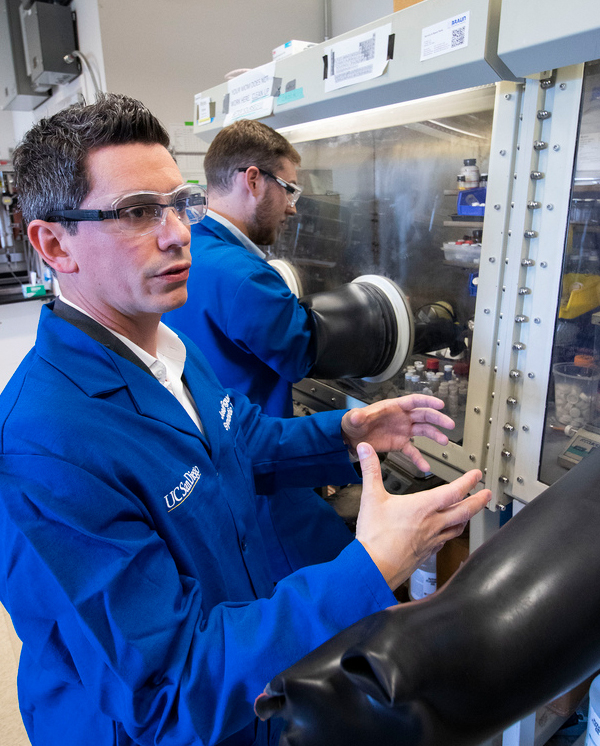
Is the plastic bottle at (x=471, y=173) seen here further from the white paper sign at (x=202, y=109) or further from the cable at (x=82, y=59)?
the cable at (x=82, y=59)

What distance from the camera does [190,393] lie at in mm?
984

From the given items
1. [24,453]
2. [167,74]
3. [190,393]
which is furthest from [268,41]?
[24,453]

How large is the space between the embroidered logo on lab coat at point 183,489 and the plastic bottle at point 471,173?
83 cm

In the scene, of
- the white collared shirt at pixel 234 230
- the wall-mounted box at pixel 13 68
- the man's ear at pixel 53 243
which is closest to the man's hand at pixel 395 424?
the man's ear at pixel 53 243

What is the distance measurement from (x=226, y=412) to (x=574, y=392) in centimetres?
68

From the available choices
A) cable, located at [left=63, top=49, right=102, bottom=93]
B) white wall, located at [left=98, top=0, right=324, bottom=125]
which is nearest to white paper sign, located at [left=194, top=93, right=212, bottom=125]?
white wall, located at [left=98, top=0, right=324, bottom=125]

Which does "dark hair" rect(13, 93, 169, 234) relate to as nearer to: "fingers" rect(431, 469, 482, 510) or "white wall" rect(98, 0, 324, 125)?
"fingers" rect(431, 469, 482, 510)

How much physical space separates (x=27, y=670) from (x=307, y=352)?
2.94 ft

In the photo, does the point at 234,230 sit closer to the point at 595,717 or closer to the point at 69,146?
the point at 69,146

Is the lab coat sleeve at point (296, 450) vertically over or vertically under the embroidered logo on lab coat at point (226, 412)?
under

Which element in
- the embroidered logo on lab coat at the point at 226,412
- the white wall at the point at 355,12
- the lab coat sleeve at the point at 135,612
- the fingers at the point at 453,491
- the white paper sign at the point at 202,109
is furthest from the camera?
the white wall at the point at 355,12

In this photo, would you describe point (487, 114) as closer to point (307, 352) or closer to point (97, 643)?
point (307, 352)

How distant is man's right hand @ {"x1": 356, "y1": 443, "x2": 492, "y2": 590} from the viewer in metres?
0.67

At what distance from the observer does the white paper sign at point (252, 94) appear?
4.84 ft
